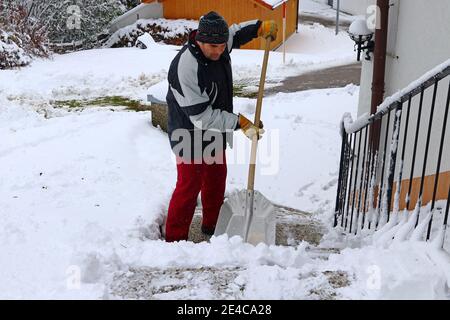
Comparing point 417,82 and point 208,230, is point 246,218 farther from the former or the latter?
point 417,82

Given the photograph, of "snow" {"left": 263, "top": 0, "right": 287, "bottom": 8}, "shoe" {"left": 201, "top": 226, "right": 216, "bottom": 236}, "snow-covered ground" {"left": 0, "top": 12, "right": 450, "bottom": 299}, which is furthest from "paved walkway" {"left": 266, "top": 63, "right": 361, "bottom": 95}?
"shoe" {"left": 201, "top": 226, "right": 216, "bottom": 236}

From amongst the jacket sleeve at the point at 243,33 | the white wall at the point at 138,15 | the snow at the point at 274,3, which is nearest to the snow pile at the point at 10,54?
the white wall at the point at 138,15

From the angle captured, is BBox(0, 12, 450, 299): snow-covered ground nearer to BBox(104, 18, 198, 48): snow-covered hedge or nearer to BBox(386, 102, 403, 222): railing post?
BBox(386, 102, 403, 222): railing post

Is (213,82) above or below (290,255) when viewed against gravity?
above

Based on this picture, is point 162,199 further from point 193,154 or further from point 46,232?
point 46,232

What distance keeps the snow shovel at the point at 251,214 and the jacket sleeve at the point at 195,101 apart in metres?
0.28

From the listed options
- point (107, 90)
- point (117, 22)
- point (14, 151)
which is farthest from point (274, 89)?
point (117, 22)

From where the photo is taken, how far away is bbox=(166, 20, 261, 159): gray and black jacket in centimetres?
335

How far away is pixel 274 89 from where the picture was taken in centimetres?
970

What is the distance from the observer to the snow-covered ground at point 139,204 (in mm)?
2451

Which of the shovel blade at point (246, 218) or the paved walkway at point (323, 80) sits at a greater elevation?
the shovel blade at point (246, 218)

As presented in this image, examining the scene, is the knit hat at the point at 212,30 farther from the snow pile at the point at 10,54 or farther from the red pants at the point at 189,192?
the snow pile at the point at 10,54
